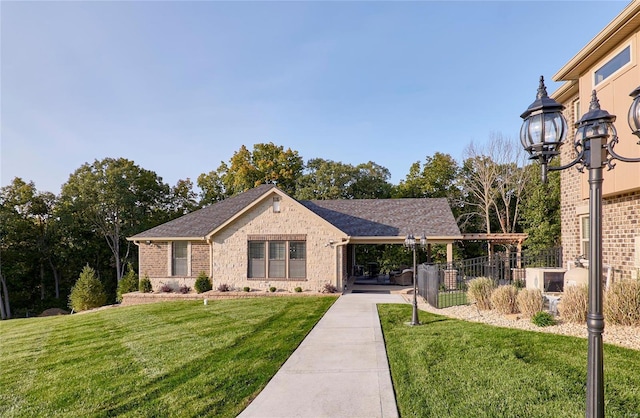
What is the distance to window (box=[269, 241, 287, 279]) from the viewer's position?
52.3ft

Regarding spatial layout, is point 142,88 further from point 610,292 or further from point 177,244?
point 610,292

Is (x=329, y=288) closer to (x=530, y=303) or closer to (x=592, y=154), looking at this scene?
(x=530, y=303)

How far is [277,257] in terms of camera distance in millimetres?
16031

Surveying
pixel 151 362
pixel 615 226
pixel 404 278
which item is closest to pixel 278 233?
pixel 404 278

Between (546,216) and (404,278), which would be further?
(546,216)

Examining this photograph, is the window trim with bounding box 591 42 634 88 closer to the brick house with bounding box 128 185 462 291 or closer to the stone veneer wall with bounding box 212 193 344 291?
the brick house with bounding box 128 185 462 291

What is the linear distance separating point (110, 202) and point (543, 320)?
3119 cm

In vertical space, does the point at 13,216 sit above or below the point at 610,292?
above

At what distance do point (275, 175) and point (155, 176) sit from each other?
11.7 metres

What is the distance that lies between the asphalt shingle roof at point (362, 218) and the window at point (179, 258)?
54cm

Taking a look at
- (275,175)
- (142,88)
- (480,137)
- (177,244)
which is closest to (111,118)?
(142,88)

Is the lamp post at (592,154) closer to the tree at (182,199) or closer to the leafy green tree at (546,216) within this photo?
the leafy green tree at (546,216)

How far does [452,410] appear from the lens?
422cm

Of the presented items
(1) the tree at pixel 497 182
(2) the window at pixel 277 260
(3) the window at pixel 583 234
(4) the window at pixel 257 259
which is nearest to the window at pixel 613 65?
(3) the window at pixel 583 234
